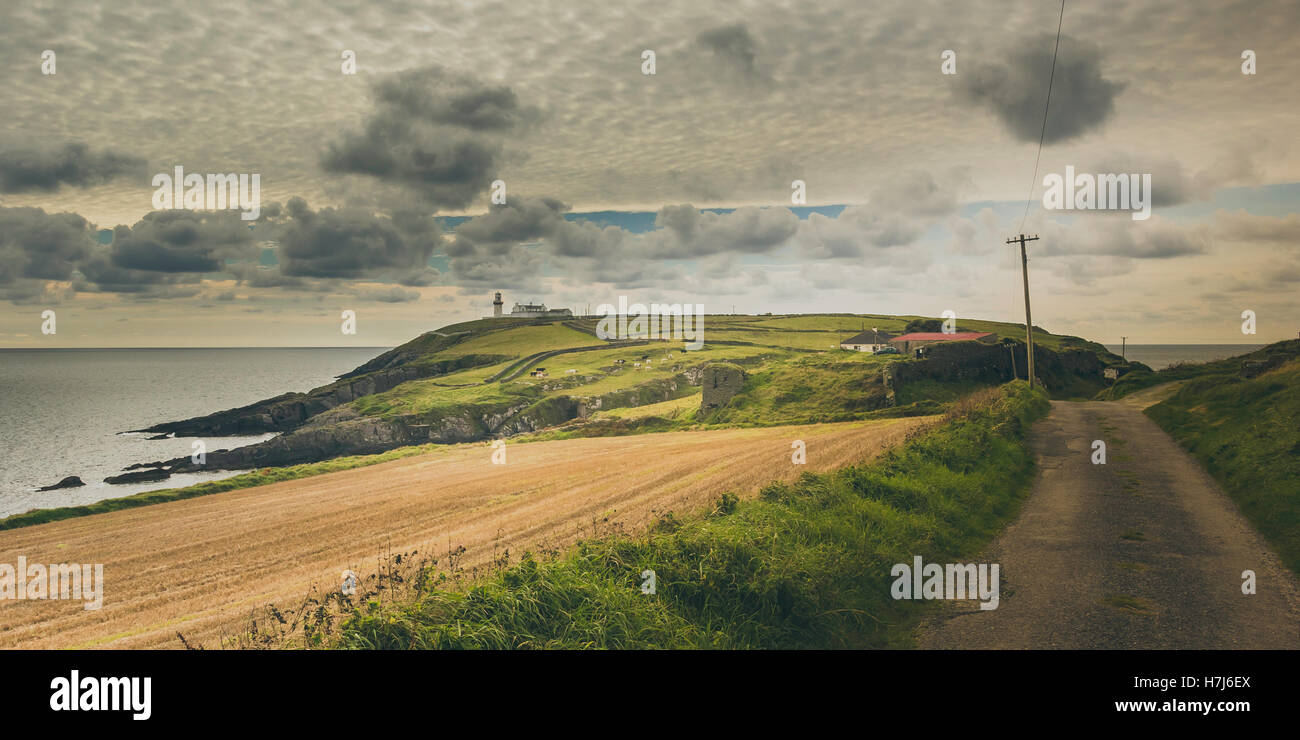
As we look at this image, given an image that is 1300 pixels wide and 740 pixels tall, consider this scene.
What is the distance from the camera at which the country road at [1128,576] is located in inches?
336

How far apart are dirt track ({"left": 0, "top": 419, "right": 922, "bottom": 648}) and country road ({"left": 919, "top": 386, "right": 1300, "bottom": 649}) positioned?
28.2 feet

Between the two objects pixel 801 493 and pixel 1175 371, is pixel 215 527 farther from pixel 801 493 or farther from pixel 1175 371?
pixel 1175 371

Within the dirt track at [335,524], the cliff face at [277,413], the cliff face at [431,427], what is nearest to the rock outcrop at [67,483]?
the cliff face at [431,427]

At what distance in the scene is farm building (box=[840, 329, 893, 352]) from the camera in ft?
314

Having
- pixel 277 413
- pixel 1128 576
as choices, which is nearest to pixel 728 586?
pixel 1128 576

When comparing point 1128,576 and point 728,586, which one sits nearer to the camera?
point 728,586

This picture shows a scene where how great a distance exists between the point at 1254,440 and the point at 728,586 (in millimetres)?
21583

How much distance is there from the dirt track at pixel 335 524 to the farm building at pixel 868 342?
195 feet

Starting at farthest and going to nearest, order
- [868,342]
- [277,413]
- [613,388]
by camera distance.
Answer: [277,413] → [868,342] → [613,388]

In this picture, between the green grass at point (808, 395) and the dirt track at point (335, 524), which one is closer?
the dirt track at point (335, 524)

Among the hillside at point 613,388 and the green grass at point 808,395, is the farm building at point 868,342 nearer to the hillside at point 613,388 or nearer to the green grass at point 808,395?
the hillside at point 613,388

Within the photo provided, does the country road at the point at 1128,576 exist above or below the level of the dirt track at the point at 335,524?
above

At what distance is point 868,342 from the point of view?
99.0 m

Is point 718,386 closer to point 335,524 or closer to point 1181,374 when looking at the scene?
point 335,524
